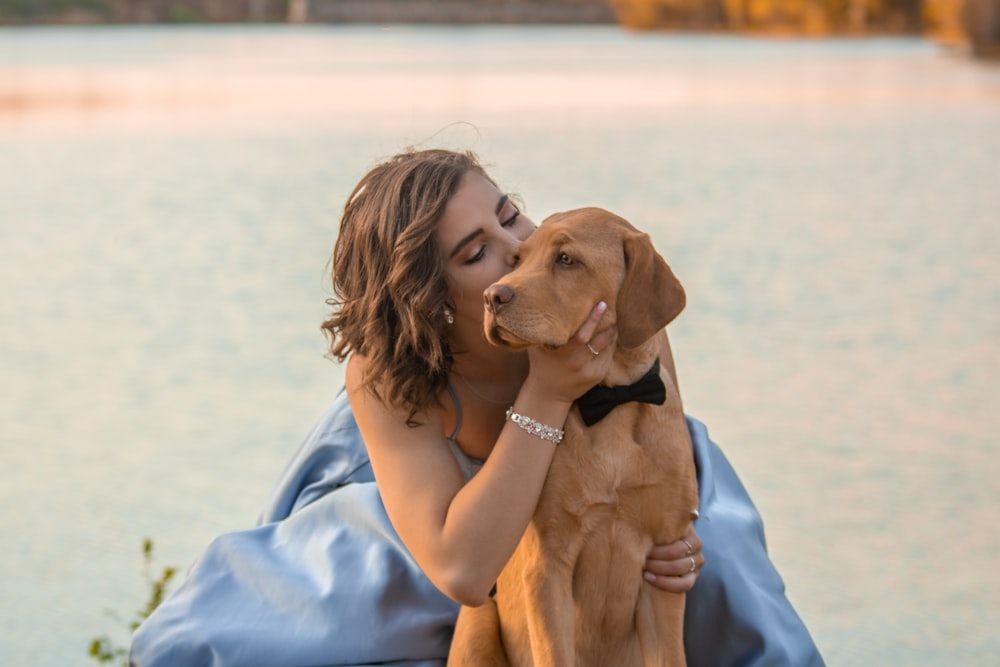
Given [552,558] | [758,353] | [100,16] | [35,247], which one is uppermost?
[552,558]

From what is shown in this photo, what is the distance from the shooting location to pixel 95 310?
7.89 metres

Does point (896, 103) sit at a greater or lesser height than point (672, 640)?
lesser

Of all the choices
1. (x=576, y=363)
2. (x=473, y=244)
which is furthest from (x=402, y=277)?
(x=576, y=363)

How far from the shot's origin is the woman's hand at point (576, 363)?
207cm

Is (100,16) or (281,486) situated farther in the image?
(100,16)

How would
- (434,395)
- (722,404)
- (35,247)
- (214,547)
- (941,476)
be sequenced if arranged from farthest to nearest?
(35,247) → (722,404) → (941,476) → (214,547) → (434,395)

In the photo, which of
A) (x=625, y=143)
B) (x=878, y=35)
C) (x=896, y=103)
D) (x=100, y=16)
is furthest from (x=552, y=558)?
(x=878, y=35)

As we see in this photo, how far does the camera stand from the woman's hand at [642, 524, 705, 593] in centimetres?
212

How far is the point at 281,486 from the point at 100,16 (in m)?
21.5

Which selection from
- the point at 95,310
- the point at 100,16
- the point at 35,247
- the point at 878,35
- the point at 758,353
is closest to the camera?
the point at 758,353

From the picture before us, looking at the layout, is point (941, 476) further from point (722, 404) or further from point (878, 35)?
point (878, 35)

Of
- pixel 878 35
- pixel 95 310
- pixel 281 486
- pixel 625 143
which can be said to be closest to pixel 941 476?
pixel 281 486

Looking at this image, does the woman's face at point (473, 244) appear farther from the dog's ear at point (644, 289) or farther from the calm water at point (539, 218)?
the calm water at point (539, 218)

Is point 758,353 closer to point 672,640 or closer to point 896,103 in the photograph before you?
point 672,640
